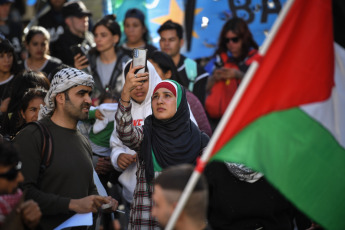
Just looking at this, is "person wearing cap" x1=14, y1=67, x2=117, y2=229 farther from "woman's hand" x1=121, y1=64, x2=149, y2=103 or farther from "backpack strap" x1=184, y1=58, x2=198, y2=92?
"backpack strap" x1=184, y1=58, x2=198, y2=92

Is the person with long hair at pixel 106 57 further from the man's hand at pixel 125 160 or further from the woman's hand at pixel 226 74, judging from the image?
the man's hand at pixel 125 160

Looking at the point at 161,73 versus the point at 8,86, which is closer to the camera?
the point at 161,73

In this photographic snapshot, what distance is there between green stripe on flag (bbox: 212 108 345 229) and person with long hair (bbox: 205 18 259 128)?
11.8 feet

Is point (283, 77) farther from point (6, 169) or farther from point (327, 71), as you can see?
point (6, 169)

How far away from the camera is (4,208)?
3947mm

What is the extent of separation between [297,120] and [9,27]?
268 inches

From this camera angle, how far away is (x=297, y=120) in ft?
12.7

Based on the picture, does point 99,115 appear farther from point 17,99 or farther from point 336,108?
point 336,108

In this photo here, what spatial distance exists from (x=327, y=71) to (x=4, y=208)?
239 centimetres

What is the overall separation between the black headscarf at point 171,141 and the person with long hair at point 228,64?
2141 millimetres

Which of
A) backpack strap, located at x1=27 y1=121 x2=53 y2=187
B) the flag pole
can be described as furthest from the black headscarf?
the flag pole

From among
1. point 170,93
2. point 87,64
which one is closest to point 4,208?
point 170,93

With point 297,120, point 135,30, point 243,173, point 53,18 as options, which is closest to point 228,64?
point 135,30

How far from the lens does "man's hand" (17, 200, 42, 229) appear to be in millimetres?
4055
